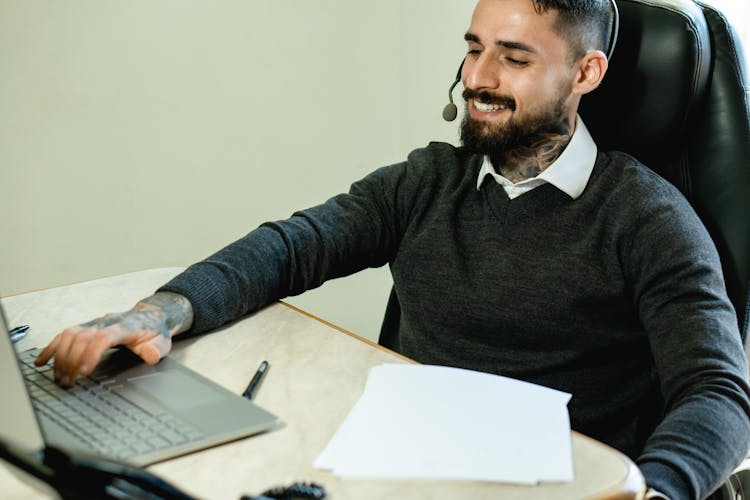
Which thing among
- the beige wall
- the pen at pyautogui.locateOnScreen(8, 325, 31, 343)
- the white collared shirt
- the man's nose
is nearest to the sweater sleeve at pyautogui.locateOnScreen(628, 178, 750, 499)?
the white collared shirt

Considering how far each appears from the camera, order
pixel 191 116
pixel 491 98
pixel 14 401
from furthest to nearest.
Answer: pixel 191 116, pixel 491 98, pixel 14 401

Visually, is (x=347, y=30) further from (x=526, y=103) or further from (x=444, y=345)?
(x=444, y=345)

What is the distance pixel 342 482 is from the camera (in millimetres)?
727

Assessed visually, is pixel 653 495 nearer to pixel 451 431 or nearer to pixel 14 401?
pixel 451 431

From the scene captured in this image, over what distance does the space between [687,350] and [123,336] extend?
0.72m

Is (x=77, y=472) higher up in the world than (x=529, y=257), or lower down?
higher up

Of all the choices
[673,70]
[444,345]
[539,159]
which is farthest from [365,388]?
[673,70]

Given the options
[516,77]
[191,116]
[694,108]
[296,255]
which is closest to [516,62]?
[516,77]

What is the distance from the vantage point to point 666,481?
0.85m

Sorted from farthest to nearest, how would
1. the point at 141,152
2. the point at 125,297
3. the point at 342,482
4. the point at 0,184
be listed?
the point at 141,152 < the point at 0,184 < the point at 125,297 < the point at 342,482

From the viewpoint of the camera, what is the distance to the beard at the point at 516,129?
1325mm

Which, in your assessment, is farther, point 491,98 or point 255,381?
point 491,98

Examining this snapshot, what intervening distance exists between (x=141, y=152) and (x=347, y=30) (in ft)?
2.34

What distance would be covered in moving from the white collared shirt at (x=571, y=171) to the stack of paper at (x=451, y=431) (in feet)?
1.53
